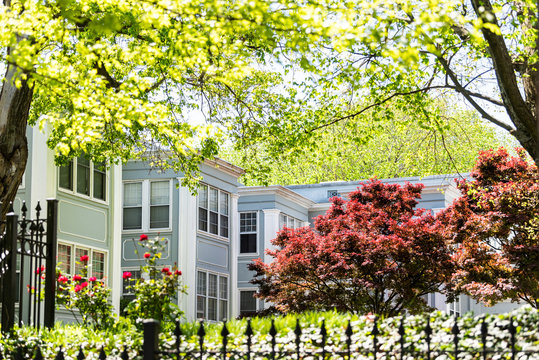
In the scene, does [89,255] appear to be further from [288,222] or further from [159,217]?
[288,222]

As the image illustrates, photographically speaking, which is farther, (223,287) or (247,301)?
(247,301)

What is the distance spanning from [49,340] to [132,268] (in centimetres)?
1854

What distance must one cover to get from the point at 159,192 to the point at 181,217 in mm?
1293

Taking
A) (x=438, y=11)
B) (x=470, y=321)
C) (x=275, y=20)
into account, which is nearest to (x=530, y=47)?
(x=438, y=11)

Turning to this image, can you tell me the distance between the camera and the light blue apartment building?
20672mm

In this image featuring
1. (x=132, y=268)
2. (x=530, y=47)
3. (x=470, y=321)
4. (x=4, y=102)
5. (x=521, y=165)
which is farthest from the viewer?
(x=132, y=268)

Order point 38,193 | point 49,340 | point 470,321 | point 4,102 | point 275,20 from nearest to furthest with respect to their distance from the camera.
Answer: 1. point 470,321
2. point 275,20
3. point 49,340
4. point 4,102
5. point 38,193

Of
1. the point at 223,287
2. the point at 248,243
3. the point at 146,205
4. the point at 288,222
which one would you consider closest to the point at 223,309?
the point at 223,287

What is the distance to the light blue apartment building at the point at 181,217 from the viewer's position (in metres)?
20.7

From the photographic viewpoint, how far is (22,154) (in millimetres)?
12148

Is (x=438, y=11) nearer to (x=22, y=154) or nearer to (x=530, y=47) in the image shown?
(x=530, y=47)

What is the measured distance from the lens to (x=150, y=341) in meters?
6.17

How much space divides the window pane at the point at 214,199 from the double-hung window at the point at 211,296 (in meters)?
2.47

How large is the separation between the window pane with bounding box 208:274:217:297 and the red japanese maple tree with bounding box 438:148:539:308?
30.4 ft
